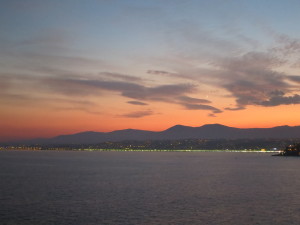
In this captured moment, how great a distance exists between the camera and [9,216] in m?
40.8

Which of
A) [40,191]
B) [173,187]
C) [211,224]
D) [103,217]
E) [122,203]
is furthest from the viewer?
[173,187]

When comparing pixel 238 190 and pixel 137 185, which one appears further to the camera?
pixel 137 185

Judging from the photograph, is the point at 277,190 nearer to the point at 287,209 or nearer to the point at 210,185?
the point at 210,185

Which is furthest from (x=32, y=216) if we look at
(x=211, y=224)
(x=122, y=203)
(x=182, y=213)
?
(x=211, y=224)

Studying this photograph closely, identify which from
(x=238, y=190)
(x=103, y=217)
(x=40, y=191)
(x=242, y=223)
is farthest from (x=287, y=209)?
(x=40, y=191)

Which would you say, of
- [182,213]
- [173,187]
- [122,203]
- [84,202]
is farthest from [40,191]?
[182,213]

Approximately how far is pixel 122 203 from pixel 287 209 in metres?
20.6

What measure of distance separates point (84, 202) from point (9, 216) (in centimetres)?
1150

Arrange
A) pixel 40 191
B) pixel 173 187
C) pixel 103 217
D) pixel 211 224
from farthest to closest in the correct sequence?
pixel 173 187
pixel 40 191
pixel 103 217
pixel 211 224

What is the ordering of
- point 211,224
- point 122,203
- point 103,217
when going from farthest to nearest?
point 122,203 < point 103,217 < point 211,224

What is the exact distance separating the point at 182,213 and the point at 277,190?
1065 inches

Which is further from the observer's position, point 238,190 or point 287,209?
point 238,190

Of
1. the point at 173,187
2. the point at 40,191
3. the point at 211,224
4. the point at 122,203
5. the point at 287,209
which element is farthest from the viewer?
the point at 173,187

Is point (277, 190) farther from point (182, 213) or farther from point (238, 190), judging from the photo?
point (182, 213)
